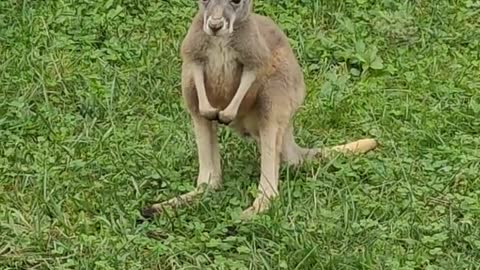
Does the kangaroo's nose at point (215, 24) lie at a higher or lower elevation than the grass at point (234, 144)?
higher

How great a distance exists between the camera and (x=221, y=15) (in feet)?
15.2

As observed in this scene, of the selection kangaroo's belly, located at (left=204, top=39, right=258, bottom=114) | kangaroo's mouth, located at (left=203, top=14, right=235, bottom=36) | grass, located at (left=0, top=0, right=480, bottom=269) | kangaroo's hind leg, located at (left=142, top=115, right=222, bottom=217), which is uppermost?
kangaroo's mouth, located at (left=203, top=14, right=235, bottom=36)

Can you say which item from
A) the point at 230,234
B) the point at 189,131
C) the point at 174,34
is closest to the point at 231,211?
the point at 230,234

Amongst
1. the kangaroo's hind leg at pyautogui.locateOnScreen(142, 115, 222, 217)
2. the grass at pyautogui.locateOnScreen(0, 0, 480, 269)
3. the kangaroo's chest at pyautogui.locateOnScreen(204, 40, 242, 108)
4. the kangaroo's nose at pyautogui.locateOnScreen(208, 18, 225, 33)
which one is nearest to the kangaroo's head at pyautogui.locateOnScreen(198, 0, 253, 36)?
the kangaroo's nose at pyautogui.locateOnScreen(208, 18, 225, 33)

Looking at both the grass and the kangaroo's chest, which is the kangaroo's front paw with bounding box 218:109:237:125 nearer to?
the kangaroo's chest

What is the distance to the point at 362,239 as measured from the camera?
177 inches

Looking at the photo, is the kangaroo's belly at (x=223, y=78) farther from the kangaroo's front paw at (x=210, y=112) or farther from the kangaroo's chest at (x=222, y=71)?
the kangaroo's front paw at (x=210, y=112)

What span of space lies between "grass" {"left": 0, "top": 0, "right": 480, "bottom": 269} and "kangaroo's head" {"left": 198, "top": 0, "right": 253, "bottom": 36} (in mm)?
665

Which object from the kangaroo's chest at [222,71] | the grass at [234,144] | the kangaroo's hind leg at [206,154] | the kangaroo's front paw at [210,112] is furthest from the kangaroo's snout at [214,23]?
the grass at [234,144]

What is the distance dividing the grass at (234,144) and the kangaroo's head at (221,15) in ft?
2.18

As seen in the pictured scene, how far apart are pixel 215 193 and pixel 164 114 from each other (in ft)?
3.39

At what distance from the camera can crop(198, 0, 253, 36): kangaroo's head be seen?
4594mm

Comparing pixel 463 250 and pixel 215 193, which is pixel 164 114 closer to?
pixel 215 193

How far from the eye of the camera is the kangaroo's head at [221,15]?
15.1 feet
